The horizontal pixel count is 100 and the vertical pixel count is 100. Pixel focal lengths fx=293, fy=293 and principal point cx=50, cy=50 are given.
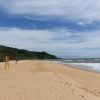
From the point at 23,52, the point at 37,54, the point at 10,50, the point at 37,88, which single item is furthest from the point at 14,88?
the point at 37,54

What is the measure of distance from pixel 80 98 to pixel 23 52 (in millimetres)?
152014

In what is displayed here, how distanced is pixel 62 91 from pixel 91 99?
5.86 ft

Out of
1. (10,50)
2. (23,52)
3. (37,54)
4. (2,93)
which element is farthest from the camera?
(37,54)

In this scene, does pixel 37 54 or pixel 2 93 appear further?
pixel 37 54

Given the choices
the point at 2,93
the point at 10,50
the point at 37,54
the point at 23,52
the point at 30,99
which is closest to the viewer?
the point at 30,99

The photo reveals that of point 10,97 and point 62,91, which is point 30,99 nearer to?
point 10,97

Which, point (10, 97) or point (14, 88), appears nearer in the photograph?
point (10, 97)

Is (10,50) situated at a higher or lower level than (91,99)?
higher

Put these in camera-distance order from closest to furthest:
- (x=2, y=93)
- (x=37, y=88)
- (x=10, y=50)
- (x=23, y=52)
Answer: (x=2, y=93), (x=37, y=88), (x=10, y=50), (x=23, y=52)

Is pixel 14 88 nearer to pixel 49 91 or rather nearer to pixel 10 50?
pixel 49 91

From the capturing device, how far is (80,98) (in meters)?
11.8

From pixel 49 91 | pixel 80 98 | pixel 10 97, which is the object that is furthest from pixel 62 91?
pixel 10 97

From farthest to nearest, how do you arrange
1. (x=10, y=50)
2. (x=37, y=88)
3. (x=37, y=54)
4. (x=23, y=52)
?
(x=37, y=54), (x=23, y=52), (x=10, y=50), (x=37, y=88)

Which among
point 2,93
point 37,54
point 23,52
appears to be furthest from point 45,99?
point 37,54
